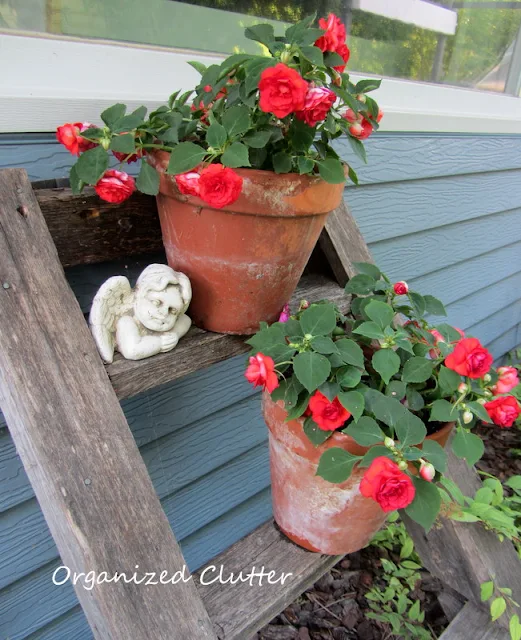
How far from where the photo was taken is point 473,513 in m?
1.02

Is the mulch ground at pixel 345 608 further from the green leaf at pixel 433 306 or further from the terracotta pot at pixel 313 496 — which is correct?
the green leaf at pixel 433 306

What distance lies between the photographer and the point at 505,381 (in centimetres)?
77

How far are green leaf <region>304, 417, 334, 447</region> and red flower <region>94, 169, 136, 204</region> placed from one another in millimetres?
395

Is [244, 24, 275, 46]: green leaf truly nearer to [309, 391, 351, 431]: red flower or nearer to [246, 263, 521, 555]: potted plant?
[246, 263, 521, 555]: potted plant

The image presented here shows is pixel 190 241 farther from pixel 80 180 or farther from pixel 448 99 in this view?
pixel 448 99

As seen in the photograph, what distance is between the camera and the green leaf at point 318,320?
702 millimetres

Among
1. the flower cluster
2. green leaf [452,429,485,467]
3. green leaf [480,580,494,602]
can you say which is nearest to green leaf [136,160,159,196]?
the flower cluster

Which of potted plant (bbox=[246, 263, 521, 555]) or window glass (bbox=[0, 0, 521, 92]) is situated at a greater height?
window glass (bbox=[0, 0, 521, 92])

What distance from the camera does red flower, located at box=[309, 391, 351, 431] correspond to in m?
0.68

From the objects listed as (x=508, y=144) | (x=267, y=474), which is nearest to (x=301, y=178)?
(x=267, y=474)

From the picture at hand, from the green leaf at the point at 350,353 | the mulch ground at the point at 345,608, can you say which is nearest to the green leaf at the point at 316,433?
the green leaf at the point at 350,353

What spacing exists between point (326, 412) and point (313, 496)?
193mm

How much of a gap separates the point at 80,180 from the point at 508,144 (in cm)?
192

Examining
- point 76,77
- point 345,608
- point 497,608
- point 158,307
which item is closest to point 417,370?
point 158,307
